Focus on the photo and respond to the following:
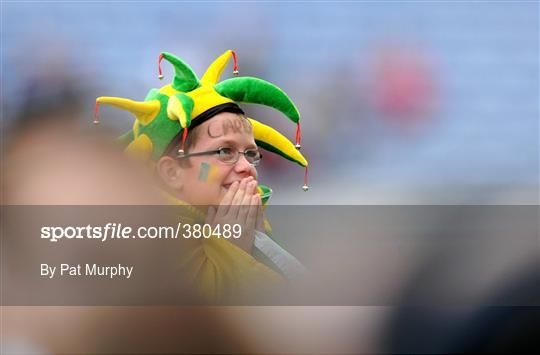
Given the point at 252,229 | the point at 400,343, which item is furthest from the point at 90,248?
the point at 400,343

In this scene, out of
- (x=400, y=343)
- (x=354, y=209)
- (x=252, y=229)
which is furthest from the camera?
(x=354, y=209)

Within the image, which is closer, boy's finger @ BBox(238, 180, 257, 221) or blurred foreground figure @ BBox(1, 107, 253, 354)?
blurred foreground figure @ BBox(1, 107, 253, 354)

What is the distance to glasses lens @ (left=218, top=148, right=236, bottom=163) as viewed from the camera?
1.07 metres

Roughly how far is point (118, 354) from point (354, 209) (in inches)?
24.3

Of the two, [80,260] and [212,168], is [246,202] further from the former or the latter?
[80,260]

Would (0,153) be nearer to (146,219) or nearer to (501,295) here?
(146,219)

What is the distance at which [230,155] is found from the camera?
1.08 m

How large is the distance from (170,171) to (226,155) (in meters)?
0.08

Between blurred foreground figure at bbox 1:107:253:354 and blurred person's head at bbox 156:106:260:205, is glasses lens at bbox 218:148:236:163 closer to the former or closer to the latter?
blurred person's head at bbox 156:106:260:205

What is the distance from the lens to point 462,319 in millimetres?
783

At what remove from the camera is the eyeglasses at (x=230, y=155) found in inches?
42.0

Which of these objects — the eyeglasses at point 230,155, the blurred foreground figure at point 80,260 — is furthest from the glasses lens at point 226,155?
the blurred foreground figure at point 80,260

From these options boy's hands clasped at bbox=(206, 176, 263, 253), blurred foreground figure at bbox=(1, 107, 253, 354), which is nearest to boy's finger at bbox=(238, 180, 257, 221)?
boy's hands clasped at bbox=(206, 176, 263, 253)

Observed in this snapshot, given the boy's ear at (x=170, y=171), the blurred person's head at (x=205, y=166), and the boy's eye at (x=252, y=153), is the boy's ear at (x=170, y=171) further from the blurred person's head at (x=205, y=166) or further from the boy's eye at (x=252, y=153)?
the boy's eye at (x=252, y=153)
